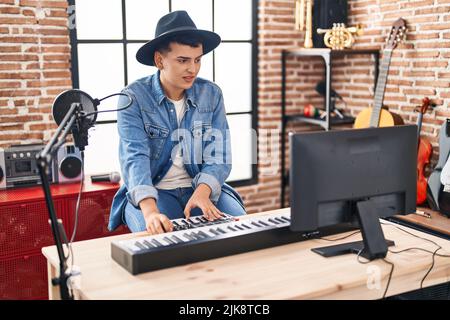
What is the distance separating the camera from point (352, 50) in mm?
4281

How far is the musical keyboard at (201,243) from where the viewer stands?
1778 millimetres

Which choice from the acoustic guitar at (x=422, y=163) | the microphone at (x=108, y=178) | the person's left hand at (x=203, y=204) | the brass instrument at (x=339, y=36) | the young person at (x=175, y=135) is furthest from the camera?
the brass instrument at (x=339, y=36)

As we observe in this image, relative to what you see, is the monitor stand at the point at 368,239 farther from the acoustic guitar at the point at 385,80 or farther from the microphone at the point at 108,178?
the acoustic guitar at the point at 385,80

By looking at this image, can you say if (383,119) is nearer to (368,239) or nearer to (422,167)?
(422,167)

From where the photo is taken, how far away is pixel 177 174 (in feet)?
9.37

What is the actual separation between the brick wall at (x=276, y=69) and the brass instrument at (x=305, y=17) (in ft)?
0.32

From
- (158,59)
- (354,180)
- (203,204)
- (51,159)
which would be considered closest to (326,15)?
(158,59)

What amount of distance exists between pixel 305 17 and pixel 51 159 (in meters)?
3.42

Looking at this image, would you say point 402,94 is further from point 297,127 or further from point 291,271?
point 291,271

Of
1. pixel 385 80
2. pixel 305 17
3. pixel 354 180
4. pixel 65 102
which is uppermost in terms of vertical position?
pixel 305 17

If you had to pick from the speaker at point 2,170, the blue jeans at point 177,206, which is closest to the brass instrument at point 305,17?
the blue jeans at point 177,206

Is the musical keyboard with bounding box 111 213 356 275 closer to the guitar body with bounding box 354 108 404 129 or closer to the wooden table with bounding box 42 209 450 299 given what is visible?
the wooden table with bounding box 42 209 450 299

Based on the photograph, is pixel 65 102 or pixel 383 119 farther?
Answer: pixel 383 119
